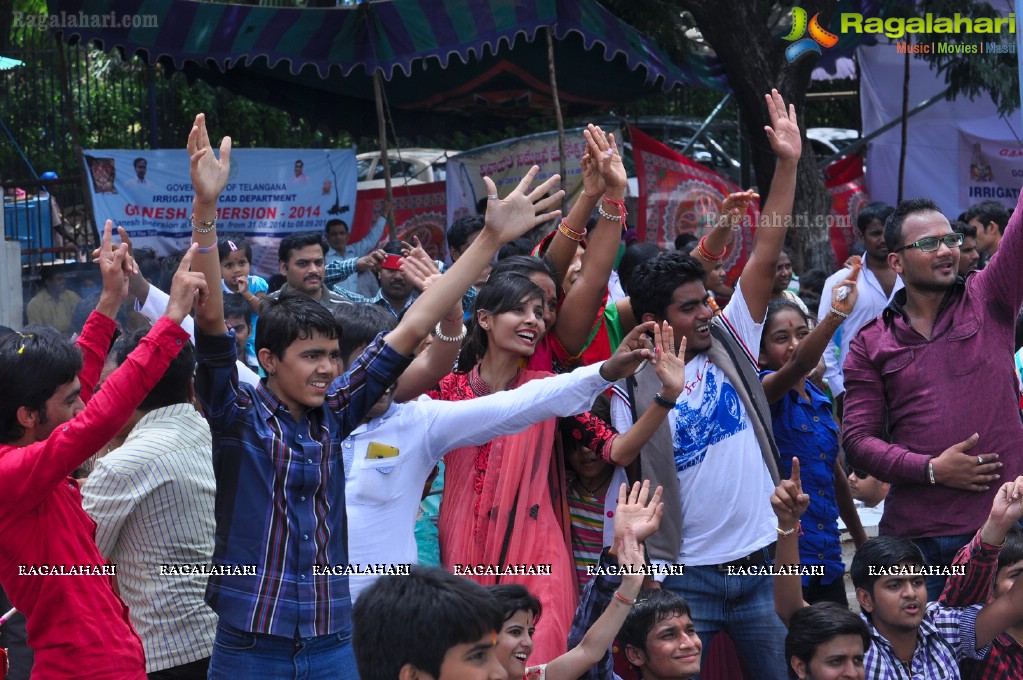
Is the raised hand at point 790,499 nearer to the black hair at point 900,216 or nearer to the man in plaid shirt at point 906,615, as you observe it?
the man in plaid shirt at point 906,615

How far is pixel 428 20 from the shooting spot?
8711mm

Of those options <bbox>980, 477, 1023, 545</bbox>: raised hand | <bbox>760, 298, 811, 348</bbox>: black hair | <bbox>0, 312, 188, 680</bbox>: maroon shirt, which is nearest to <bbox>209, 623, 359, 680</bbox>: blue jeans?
<bbox>0, 312, 188, 680</bbox>: maroon shirt

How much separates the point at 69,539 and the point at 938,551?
275 centimetres

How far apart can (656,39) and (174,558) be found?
8218mm

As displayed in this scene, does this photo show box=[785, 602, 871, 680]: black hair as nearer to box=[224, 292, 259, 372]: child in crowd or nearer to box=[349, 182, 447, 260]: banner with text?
box=[224, 292, 259, 372]: child in crowd

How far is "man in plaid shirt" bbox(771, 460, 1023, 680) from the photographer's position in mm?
3809

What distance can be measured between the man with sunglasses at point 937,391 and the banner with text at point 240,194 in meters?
5.72

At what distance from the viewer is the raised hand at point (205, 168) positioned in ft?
9.46

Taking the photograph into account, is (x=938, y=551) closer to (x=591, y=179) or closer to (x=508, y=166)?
(x=591, y=179)

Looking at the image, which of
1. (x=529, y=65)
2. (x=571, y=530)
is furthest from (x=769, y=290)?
(x=529, y=65)

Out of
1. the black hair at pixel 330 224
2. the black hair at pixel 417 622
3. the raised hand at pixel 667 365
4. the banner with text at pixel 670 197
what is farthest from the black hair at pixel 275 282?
the black hair at pixel 417 622

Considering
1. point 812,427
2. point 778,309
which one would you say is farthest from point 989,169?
point 812,427

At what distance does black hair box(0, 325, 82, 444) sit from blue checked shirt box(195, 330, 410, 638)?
36cm

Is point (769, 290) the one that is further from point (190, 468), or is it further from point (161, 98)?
point (161, 98)
